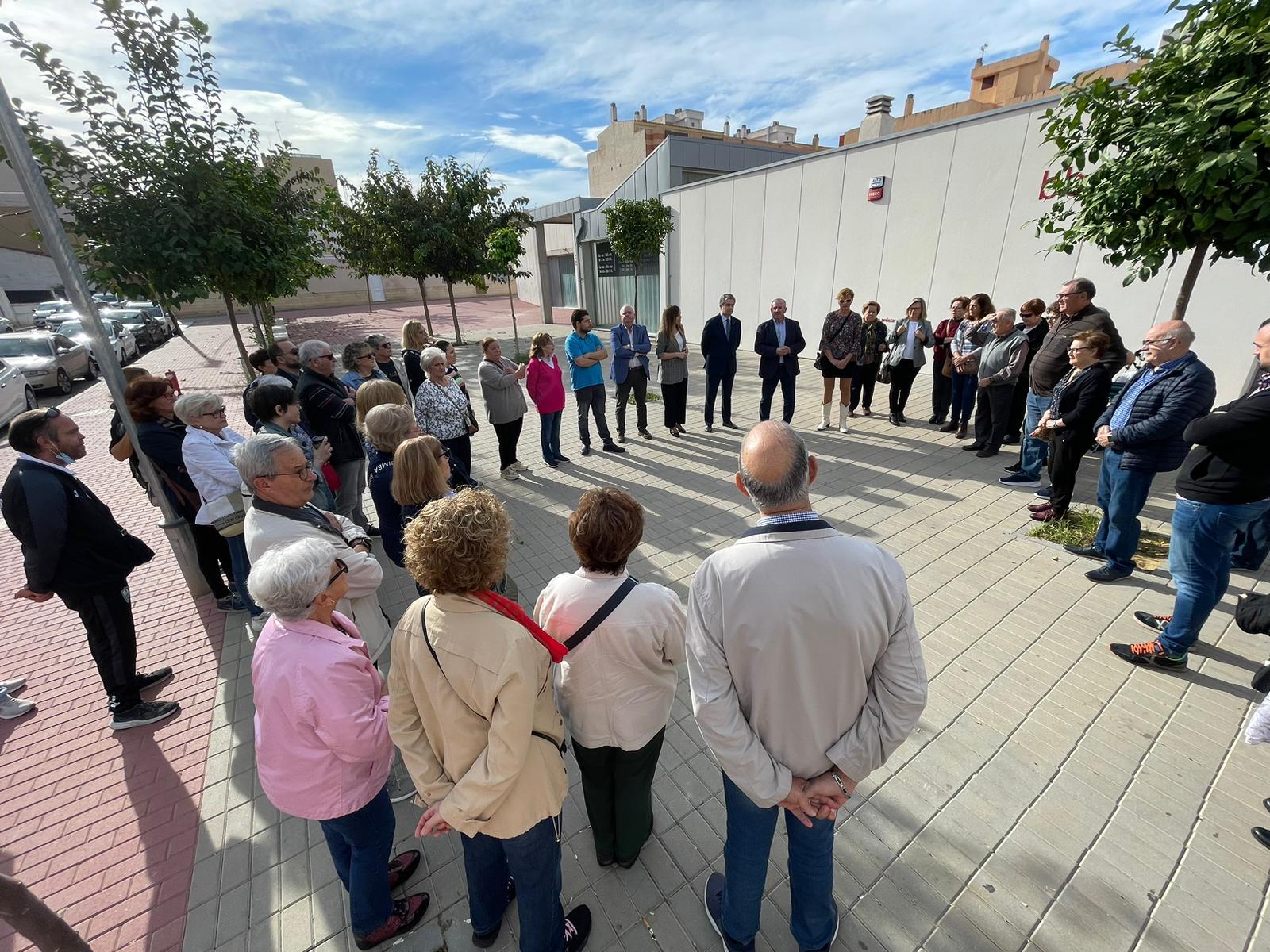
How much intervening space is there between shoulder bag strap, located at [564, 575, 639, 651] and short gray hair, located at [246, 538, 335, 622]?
33.3 inches

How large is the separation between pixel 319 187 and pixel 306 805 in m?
10.2

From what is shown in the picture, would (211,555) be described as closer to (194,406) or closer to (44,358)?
(194,406)

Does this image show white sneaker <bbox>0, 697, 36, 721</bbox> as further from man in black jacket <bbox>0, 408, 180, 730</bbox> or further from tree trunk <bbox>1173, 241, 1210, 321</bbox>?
tree trunk <bbox>1173, 241, 1210, 321</bbox>

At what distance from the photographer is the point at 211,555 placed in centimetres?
444

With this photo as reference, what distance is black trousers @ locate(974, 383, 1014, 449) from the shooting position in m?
6.61

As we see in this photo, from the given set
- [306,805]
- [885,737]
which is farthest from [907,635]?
[306,805]

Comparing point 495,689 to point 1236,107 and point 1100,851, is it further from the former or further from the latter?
point 1236,107

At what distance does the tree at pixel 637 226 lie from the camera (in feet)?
→ 48.9

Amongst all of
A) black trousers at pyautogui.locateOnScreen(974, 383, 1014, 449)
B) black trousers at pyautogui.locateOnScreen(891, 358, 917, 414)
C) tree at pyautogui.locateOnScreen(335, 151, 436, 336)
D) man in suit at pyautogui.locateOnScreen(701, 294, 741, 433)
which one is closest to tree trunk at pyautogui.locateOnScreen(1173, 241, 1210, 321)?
black trousers at pyautogui.locateOnScreen(974, 383, 1014, 449)

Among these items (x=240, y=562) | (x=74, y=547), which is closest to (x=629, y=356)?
(x=240, y=562)

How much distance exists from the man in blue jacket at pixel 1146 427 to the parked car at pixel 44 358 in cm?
1962

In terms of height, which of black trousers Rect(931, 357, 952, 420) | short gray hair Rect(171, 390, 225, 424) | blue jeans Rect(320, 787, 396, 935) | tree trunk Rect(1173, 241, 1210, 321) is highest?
tree trunk Rect(1173, 241, 1210, 321)

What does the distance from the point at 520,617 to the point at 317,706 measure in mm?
728

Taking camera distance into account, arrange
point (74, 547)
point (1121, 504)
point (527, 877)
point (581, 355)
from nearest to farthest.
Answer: point (527, 877) < point (74, 547) < point (1121, 504) < point (581, 355)
